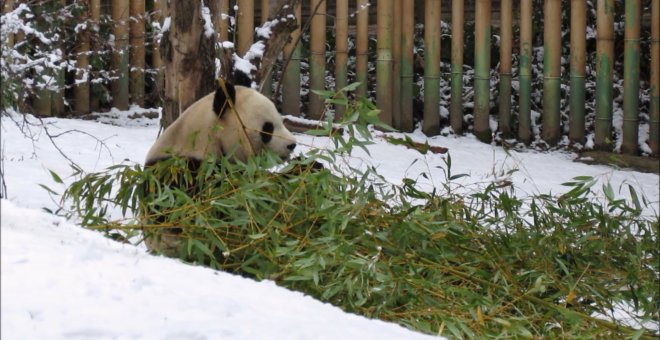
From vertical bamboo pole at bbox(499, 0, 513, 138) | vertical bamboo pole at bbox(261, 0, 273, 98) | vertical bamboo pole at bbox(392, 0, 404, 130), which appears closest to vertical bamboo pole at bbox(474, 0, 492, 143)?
vertical bamboo pole at bbox(499, 0, 513, 138)

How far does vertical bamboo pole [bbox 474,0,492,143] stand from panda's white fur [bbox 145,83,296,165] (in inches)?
142

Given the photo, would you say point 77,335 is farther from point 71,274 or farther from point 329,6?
point 329,6

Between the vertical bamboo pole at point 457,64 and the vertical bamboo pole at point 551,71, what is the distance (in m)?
0.55

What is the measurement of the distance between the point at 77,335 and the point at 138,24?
16.1ft

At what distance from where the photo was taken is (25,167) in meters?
4.99

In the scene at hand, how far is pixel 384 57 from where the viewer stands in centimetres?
703

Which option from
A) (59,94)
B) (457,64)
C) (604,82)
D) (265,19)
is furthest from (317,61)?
(604,82)

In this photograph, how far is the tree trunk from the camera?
13.7 ft

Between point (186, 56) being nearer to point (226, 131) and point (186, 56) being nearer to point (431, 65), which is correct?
point (226, 131)

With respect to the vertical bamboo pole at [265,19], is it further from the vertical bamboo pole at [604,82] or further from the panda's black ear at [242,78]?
the panda's black ear at [242,78]

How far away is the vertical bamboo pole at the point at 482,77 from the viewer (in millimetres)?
7020

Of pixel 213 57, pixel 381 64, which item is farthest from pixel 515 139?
pixel 213 57

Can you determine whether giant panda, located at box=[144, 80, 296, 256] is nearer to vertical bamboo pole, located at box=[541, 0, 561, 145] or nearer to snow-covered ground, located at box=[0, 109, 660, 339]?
snow-covered ground, located at box=[0, 109, 660, 339]

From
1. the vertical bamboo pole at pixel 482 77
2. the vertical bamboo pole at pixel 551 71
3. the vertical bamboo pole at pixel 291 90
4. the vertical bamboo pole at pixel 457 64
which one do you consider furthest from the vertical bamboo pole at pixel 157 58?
the vertical bamboo pole at pixel 551 71
